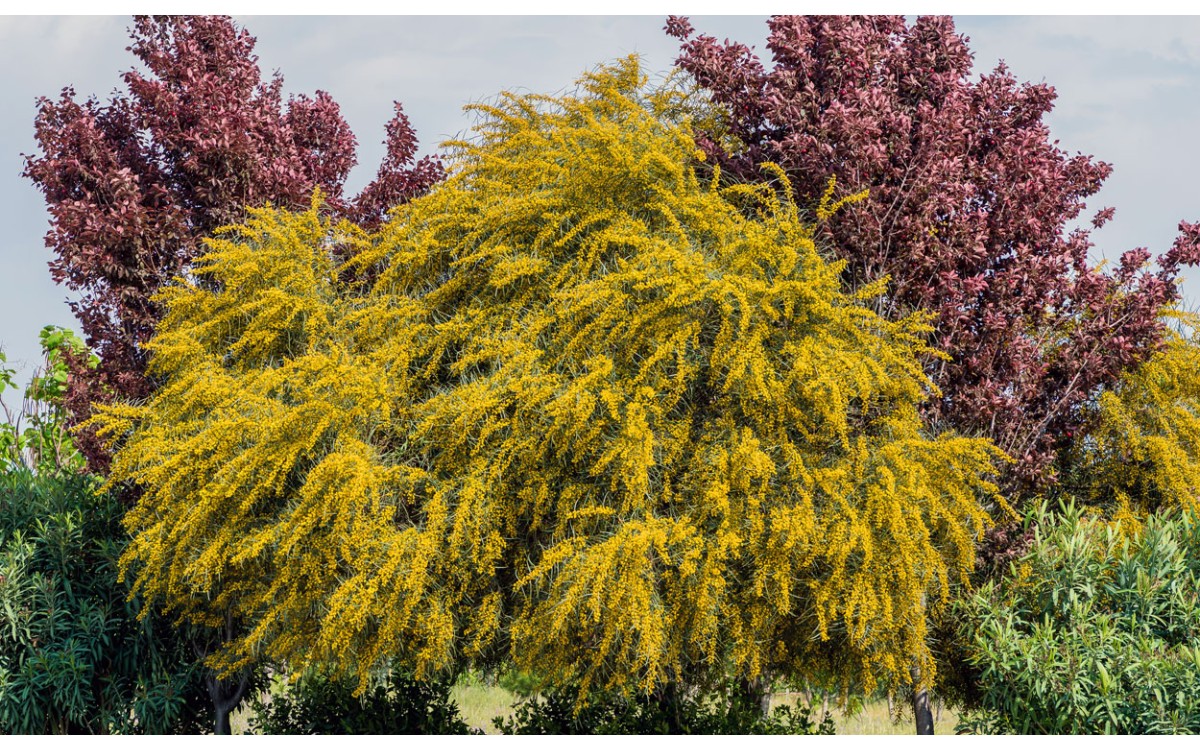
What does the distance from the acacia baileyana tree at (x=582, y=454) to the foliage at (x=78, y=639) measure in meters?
1.25

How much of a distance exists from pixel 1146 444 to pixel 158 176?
9.76 metres

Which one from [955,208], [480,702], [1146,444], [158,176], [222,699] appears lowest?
[480,702]

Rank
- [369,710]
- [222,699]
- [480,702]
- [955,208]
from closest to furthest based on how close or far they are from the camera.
Result: [955,208] → [222,699] → [369,710] → [480,702]

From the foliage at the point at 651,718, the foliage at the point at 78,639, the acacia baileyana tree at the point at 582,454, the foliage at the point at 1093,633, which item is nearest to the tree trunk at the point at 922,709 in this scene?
the foliage at the point at 1093,633

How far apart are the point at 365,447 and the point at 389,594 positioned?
1.06 metres

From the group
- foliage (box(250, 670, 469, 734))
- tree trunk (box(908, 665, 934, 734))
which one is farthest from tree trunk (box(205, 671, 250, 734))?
tree trunk (box(908, 665, 934, 734))

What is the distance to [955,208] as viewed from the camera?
9203mm

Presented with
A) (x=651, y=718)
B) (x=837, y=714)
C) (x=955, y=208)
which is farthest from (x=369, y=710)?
(x=837, y=714)

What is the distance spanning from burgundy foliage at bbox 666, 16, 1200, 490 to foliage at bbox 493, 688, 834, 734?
3.04 m

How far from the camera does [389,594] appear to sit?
7793 millimetres

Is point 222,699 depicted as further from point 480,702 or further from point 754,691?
point 480,702

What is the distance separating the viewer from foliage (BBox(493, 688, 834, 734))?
977cm

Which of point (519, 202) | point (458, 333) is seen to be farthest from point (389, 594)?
point (519, 202)

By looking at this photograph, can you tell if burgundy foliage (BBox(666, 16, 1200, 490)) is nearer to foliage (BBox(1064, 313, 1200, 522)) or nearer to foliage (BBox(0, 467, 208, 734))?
foliage (BBox(1064, 313, 1200, 522))
